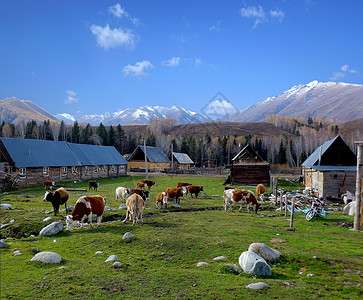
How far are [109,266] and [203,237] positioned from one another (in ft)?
16.4

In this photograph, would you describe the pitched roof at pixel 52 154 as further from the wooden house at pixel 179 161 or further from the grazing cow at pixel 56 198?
the wooden house at pixel 179 161

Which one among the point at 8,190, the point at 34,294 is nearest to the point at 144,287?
the point at 34,294

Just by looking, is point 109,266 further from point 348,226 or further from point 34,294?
point 348,226

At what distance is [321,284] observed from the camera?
25.1ft

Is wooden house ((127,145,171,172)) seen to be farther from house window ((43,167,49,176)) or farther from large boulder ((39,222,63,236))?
large boulder ((39,222,63,236))

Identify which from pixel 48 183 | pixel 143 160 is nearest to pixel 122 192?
pixel 48 183

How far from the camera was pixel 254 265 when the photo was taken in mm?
8422

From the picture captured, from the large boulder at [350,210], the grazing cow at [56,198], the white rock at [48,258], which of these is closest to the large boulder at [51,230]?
the white rock at [48,258]

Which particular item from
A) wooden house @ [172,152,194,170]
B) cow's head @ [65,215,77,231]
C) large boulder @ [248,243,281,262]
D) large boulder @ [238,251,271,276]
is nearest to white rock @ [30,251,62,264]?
cow's head @ [65,215,77,231]

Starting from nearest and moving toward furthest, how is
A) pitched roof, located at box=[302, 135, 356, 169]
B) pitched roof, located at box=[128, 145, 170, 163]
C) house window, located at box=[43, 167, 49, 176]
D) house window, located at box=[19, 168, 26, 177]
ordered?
1. pitched roof, located at box=[302, 135, 356, 169]
2. house window, located at box=[19, 168, 26, 177]
3. house window, located at box=[43, 167, 49, 176]
4. pitched roof, located at box=[128, 145, 170, 163]

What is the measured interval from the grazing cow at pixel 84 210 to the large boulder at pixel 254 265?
30.1 ft

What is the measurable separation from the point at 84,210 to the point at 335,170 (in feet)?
87.1

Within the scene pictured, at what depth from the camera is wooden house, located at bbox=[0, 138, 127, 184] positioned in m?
39.5

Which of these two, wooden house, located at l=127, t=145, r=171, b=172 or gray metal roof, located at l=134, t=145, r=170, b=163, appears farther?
gray metal roof, located at l=134, t=145, r=170, b=163
